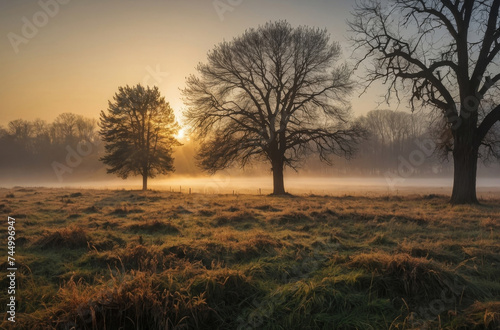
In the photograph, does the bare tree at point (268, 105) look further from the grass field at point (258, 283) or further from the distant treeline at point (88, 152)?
the distant treeline at point (88, 152)

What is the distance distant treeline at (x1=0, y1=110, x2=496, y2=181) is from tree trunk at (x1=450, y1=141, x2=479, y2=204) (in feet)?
184

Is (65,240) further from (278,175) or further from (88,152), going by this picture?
(88,152)

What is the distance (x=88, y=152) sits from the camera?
2980 inches

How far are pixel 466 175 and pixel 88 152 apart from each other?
83889 mm

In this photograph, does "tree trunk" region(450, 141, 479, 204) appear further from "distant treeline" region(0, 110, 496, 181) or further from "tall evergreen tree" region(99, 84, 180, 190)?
"distant treeline" region(0, 110, 496, 181)

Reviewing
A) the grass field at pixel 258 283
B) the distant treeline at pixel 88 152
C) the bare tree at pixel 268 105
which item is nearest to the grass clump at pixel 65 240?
the grass field at pixel 258 283

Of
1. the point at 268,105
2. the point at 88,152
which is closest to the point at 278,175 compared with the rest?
the point at 268,105

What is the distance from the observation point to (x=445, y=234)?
6812 millimetres

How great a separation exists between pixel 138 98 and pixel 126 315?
99.1ft

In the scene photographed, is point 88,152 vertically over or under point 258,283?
over

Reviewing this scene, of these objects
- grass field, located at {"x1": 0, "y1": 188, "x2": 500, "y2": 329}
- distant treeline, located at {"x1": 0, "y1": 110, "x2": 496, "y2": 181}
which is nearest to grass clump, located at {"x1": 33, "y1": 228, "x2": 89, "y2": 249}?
grass field, located at {"x1": 0, "y1": 188, "x2": 500, "y2": 329}

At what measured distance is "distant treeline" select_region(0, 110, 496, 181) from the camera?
71688 mm

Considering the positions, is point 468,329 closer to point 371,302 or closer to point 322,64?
point 371,302

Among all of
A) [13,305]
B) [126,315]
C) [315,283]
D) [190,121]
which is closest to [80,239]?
[13,305]
